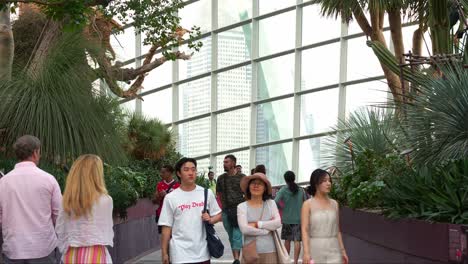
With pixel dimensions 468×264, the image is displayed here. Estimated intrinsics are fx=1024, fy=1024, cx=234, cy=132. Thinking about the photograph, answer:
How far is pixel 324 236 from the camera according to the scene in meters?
6.60

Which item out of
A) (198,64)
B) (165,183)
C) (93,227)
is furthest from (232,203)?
(198,64)

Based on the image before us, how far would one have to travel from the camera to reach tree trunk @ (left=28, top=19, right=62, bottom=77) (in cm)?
1165

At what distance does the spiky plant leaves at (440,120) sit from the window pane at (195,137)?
18969 millimetres

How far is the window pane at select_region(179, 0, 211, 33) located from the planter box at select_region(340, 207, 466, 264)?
18.1 metres

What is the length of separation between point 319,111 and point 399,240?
17.3m

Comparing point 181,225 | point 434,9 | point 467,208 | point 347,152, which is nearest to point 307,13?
point 347,152

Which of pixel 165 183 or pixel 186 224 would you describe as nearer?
pixel 186 224

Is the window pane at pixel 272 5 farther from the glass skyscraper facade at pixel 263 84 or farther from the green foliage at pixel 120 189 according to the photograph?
the green foliage at pixel 120 189

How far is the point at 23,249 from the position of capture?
5.77 m

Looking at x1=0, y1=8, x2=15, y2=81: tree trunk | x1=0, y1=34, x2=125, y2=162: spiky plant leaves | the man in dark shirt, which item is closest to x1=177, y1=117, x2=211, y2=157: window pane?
x1=0, y1=34, x2=125, y2=162: spiky plant leaves

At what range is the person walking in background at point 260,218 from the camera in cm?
675

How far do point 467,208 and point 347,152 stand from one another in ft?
23.6

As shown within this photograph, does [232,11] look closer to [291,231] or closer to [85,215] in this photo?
[291,231]

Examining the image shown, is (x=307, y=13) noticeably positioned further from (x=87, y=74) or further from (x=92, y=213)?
(x=92, y=213)
